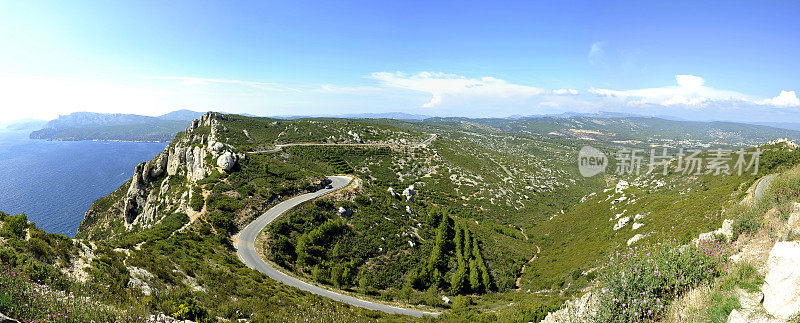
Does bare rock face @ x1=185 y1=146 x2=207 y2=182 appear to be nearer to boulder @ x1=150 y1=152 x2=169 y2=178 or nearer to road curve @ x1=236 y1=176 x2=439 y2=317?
boulder @ x1=150 y1=152 x2=169 y2=178

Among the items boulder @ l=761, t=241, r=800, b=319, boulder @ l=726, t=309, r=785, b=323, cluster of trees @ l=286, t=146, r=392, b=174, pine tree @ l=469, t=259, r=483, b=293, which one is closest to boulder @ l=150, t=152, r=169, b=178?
cluster of trees @ l=286, t=146, r=392, b=174

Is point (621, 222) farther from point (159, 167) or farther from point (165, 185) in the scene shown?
point (159, 167)

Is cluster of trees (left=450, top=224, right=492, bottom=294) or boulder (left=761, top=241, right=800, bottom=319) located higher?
boulder (left=761, top=241, right=800, bottom=319)

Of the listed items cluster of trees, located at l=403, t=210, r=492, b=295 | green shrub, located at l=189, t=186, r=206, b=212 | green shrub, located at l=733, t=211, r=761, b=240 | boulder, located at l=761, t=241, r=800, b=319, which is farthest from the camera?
green shrub, located at l=189, t=186, r=206, b=212

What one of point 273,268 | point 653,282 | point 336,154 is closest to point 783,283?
point 653,282

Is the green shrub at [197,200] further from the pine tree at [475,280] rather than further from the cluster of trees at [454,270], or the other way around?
the pine tree at [475,280]

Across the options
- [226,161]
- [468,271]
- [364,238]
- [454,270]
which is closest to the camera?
[468,271]

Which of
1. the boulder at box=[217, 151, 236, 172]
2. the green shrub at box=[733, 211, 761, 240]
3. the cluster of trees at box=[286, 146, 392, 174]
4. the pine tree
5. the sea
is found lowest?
the sea
